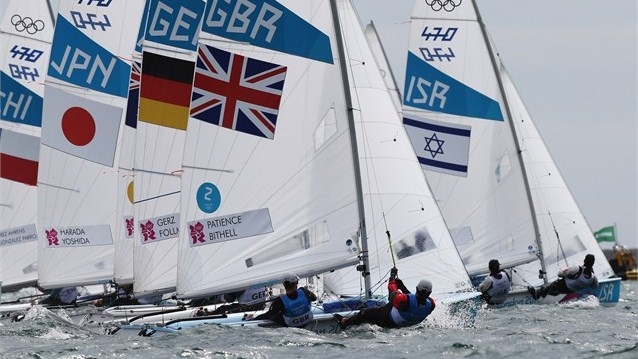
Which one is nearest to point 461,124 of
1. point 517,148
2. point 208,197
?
point 517,148

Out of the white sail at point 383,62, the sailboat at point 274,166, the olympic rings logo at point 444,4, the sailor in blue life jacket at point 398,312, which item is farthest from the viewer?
the white sail at point 383,62

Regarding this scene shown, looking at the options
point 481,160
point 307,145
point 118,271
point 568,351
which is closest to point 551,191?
point 481,160

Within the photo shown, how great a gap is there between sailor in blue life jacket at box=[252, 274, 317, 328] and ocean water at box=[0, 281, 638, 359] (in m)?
0.18

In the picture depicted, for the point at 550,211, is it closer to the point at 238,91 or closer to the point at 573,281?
the point at 573,281

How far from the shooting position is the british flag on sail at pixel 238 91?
20.3 metres

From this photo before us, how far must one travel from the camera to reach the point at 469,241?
94.7 ft

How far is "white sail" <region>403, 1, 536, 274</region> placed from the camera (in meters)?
28.9

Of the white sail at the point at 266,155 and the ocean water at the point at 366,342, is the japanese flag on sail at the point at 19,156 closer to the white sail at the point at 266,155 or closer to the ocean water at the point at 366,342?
the ocean water at the point at 366,342

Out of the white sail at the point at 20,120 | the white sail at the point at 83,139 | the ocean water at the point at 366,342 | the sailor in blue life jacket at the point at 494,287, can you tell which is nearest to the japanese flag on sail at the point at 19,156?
the white sail at the point at 20,120

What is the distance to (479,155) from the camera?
29.3m

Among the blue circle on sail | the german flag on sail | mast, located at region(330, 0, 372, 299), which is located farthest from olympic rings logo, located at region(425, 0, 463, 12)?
the blue circle on sail

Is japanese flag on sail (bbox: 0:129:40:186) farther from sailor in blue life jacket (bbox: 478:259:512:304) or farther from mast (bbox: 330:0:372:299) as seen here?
mast (bbox: 330:0:372:299)

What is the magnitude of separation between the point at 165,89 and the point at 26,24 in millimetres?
7796

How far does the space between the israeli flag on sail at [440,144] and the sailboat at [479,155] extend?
19mm
